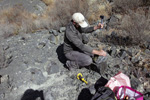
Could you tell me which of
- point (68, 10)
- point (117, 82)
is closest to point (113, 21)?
point (68, 10)

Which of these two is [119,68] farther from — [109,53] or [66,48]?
[66,48]

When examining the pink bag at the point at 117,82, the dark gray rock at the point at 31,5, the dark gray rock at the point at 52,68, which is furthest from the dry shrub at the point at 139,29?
the dark gray rock at the point at 31,5

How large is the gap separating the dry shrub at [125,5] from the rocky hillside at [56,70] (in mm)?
2382

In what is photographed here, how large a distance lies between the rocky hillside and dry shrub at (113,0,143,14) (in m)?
2.38

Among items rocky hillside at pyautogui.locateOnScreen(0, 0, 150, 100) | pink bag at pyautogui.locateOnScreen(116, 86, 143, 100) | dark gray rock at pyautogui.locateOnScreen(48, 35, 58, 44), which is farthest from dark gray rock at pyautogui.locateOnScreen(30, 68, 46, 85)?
pink bag at pyautogui.locateOnScreen(116, 86, 143, 100)

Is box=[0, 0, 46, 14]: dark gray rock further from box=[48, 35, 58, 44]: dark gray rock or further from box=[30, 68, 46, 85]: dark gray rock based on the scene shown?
box=[30, 68, 46, 85]: dark gray rock

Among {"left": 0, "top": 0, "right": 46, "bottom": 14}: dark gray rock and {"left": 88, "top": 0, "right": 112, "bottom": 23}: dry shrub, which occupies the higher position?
{"left": 88, "top": 0, "right": 112, "bottom": 23}: dry shrub

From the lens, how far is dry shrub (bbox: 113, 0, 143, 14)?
5934 mm

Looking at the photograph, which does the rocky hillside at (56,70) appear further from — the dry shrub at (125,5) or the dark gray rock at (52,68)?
the dry shrub at (125,5)

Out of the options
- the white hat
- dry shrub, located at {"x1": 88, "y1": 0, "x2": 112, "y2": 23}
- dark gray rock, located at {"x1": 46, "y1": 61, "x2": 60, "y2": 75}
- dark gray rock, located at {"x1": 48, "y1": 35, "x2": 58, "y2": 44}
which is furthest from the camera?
dry shrub, located at {"x1": 88, "y1": 0, "x2": 112, "y2": 23}

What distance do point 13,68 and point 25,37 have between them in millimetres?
1810

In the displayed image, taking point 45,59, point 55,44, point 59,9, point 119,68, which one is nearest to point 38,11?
point 59,9

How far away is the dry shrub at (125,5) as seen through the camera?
5934mm

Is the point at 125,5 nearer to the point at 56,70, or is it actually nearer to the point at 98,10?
the point at 98,10
